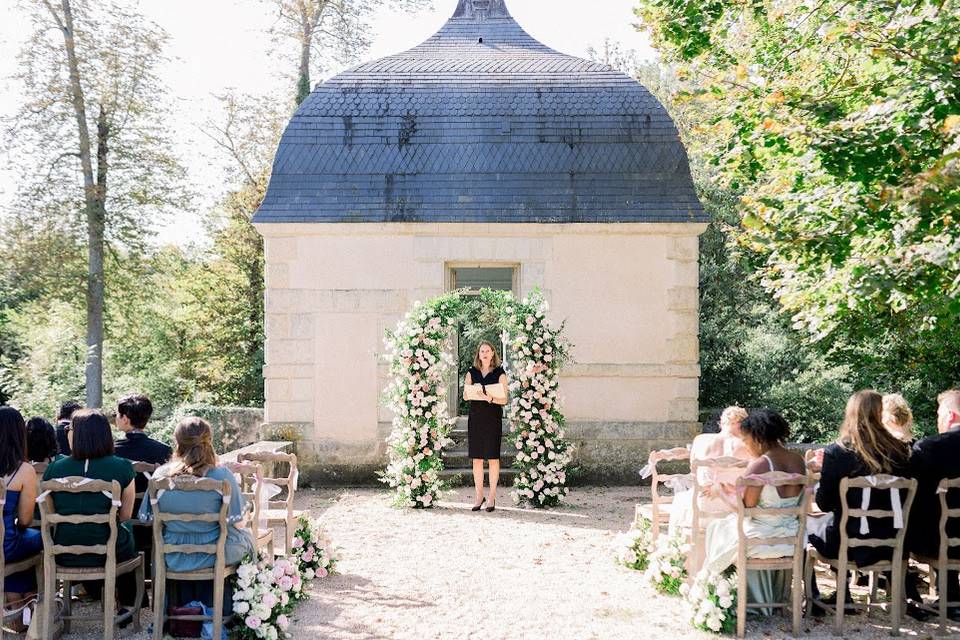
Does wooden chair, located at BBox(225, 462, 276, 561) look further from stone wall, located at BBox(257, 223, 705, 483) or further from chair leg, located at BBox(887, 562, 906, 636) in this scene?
stone wall, located at BBox(257, 223, 705, 483)

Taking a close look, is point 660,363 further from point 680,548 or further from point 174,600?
point 174,600

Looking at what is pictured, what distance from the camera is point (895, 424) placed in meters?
5.96

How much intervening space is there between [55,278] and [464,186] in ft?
36.1

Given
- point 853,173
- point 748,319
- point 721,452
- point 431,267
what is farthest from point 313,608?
point 748,319

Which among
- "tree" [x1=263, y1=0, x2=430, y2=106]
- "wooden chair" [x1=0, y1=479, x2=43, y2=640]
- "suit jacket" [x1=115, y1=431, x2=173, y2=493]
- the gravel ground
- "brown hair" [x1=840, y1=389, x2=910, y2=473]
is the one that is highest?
"tree" [x1=263, y1=0, x2=430, y2=106]

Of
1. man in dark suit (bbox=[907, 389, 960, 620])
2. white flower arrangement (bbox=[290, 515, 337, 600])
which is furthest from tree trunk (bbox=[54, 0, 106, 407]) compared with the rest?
man in dark suit (bbox=[907, 389, 960, 620])

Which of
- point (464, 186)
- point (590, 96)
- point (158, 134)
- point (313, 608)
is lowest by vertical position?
point (313, 608)

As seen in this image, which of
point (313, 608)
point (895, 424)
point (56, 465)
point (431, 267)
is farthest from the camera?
point (431, 267)

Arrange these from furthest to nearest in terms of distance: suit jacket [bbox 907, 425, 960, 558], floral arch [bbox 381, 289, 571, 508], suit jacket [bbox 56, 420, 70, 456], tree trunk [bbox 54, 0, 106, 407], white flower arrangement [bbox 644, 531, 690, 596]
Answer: tree trunk [bbox 54, 0, 106, 407] < floral arch [bbox 381, 289, 571, 508] < suit jacket [bbox 56, 420, 70, 456] < white flower arrangement [bbox 644, 531, 690, 596] < suit jacket [bbox 907, 425, 960, 558]

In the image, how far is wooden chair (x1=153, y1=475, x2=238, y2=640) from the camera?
4.73m

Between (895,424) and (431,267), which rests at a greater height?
(431,267)

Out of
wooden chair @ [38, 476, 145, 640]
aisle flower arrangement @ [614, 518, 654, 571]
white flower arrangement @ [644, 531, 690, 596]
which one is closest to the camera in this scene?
wooden chair @ [38, 476, 145, 640]

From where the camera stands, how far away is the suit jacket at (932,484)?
5238mm

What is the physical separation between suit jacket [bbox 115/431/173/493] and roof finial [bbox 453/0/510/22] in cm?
894
